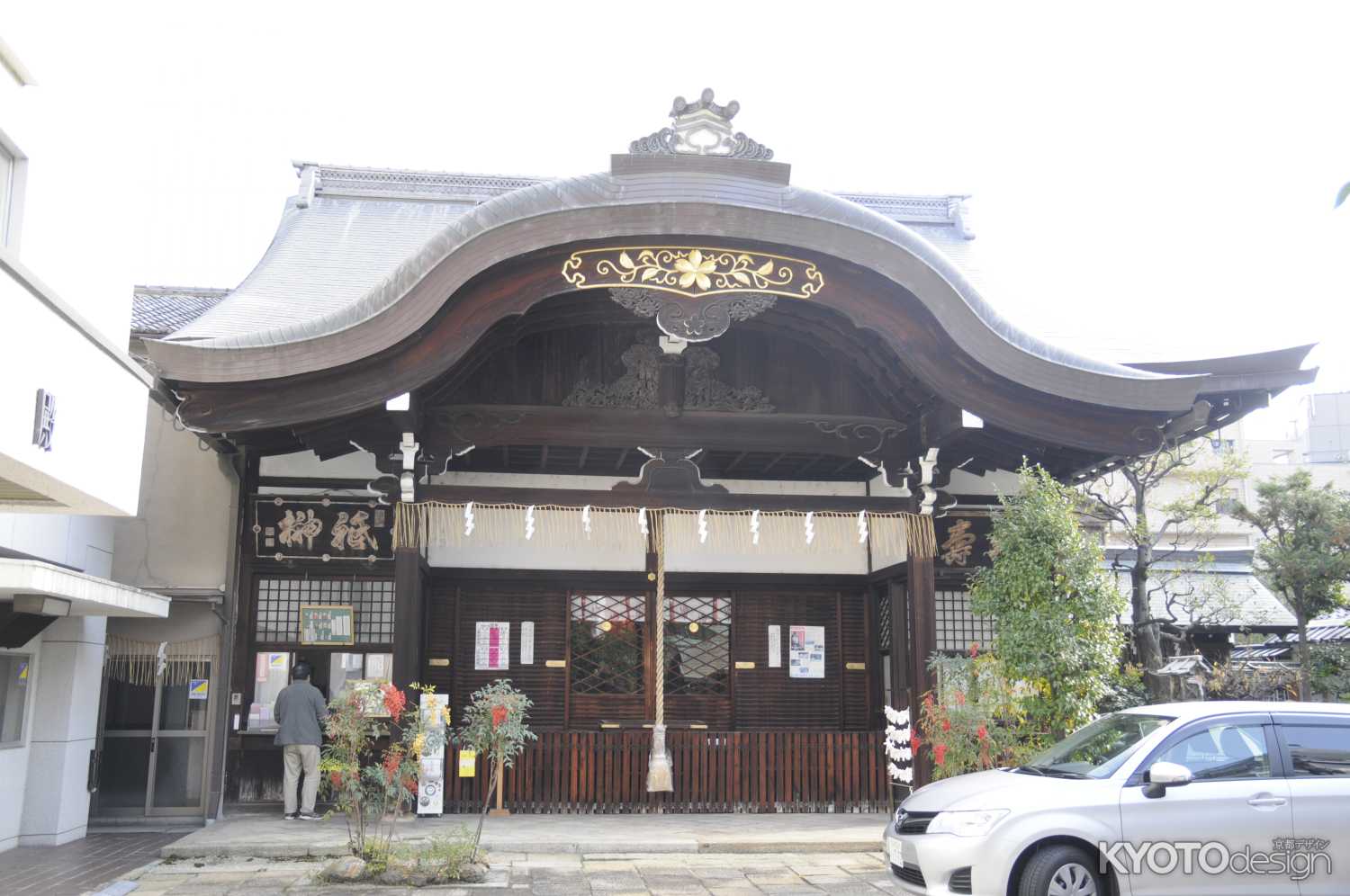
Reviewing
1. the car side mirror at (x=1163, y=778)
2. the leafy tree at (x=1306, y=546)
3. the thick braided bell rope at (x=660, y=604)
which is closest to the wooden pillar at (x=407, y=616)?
the thick braided bell rope at (x=660, y=604)

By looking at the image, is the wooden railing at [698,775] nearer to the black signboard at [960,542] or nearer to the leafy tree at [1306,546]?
the black signboard at [960,542]

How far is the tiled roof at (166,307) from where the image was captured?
13242mm

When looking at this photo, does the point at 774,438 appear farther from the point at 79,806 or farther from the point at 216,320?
the point at 79,806

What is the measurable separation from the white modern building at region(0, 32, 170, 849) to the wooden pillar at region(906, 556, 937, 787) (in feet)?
24.9

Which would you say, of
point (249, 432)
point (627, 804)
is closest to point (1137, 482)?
point (627, 804)

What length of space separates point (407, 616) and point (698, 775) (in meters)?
3.49

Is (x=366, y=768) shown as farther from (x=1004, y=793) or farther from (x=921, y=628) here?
(x=921, y=628)

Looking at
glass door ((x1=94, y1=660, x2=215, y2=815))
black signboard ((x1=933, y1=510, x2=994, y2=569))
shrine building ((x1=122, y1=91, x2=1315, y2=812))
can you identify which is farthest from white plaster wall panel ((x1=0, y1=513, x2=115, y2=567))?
black signboard ((x1=933, y1=510, x2=994, y2=569))

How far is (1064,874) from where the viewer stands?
22.1 ft

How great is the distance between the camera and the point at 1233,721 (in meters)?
7.20

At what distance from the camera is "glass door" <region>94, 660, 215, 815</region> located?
11.8m

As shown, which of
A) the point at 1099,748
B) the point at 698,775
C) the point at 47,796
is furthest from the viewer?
the point at 698,775

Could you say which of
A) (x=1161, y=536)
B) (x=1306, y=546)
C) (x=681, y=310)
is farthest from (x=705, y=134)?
(x=1161, y=536)

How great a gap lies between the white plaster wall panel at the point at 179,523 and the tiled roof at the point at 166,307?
1.44 metres
